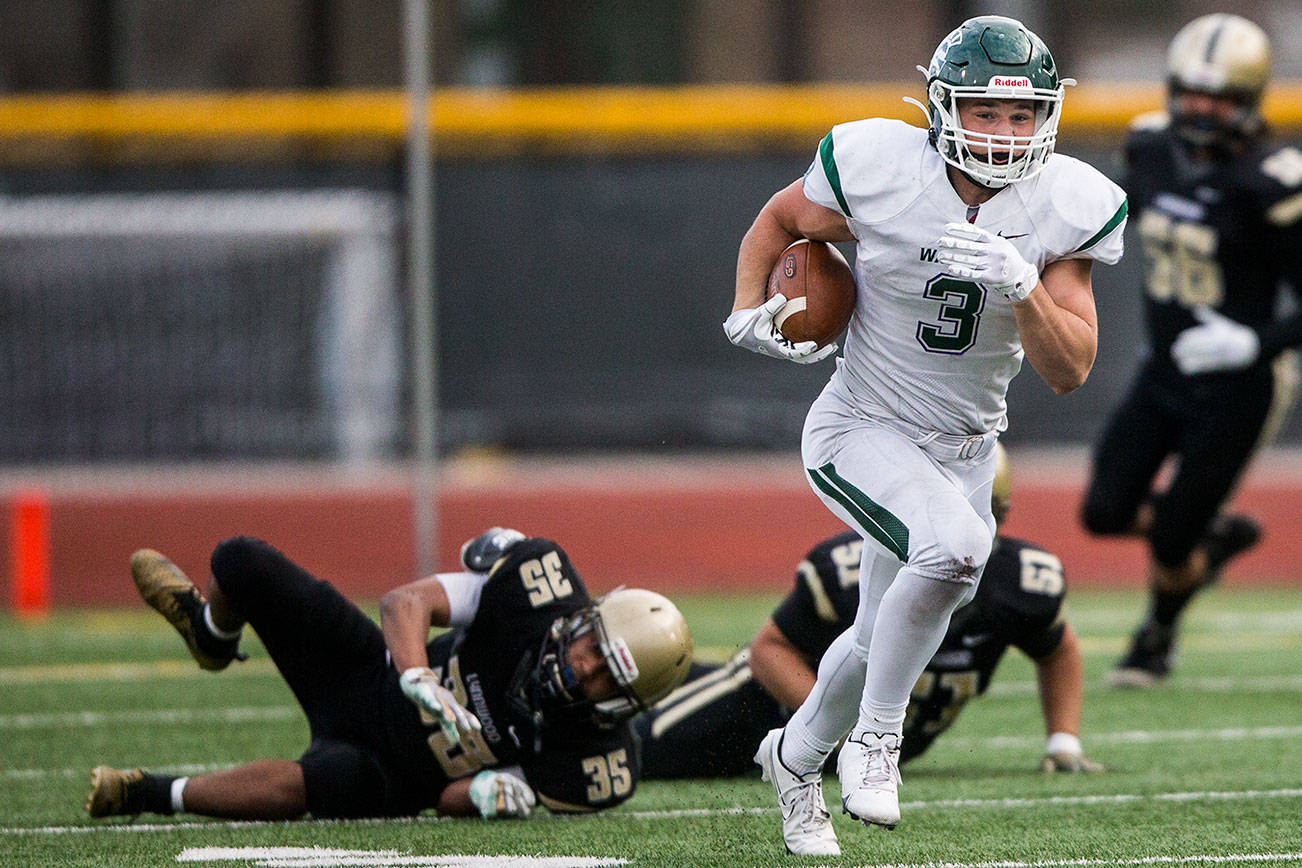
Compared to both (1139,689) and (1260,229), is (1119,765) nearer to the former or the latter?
(1139,689)

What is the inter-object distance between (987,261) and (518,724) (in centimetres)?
149

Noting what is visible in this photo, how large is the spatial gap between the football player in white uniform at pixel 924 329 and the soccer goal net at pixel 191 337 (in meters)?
6.84

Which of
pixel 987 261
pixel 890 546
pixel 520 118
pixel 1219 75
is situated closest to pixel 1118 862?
pixel 890 546

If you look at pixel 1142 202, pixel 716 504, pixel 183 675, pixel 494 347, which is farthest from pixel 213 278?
pixel 1142 202

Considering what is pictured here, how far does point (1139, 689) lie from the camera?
624 cm

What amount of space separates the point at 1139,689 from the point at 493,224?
6.35 meters

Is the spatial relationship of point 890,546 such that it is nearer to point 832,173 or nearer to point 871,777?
point 871,777

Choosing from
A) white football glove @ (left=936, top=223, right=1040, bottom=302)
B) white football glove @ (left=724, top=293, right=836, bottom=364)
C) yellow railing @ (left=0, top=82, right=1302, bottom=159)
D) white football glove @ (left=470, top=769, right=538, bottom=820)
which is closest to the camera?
white football glove @ (left=936, top=223, right=1040, bottom=302)

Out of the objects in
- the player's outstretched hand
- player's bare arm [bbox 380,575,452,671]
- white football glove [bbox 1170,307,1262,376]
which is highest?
white football glove [bbox 1170,307,1262,376]

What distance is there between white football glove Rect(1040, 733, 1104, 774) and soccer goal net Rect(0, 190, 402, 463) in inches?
243

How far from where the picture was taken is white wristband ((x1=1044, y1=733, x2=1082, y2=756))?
467cm

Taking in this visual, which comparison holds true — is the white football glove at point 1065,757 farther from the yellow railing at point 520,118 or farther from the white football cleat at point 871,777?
the yellow railing at point 520,118

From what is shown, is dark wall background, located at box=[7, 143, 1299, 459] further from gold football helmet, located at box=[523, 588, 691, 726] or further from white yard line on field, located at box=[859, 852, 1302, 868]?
white yard line on field, located at box=[859, 852, 1302, 868]

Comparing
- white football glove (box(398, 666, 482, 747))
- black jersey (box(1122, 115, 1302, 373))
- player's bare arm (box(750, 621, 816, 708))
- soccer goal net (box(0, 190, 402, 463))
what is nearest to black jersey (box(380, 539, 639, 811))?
white football glove (box(398, 666, 482, 747))
